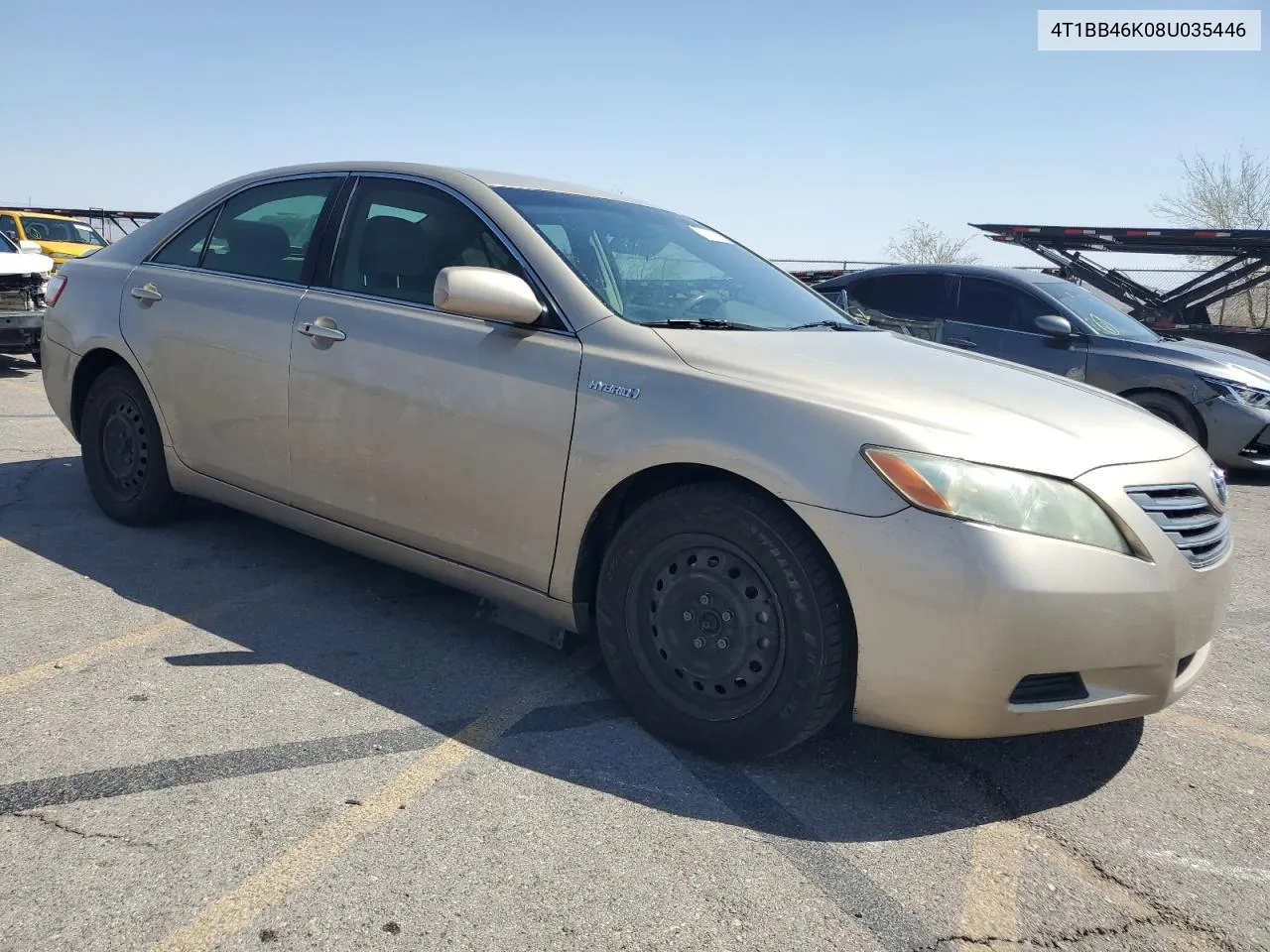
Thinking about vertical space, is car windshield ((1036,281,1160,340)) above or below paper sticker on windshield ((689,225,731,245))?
above

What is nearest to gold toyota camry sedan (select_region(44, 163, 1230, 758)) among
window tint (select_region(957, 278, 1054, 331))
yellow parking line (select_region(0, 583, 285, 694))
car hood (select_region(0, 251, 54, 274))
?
yellow parking line (select_region(0, 583, 285, 694))

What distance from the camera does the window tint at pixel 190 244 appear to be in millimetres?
4512

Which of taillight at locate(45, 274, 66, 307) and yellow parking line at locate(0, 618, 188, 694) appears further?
taillight at locate(45, 274, 66, 307)

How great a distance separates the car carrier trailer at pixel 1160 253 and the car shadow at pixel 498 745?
35.4ft

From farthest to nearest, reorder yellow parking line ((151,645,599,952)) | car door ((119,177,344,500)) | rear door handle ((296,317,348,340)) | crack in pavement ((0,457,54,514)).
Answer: crack in pavement ((0,457,54,514)), car door ((119,177,344,500)), rear door handle ((296,317,348,340)), yellow parking line ((151,645,599,952))

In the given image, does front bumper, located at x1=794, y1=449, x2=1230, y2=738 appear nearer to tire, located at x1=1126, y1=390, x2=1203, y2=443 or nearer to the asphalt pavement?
the asphalt pavement

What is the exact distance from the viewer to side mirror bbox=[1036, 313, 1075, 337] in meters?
8.24

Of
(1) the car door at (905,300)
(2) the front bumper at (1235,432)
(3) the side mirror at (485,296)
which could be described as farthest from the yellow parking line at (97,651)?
(2) the front bumper at (1235,432)

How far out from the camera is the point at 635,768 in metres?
2.85

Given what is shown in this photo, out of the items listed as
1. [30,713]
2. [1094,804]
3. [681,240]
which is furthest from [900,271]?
[30,713]

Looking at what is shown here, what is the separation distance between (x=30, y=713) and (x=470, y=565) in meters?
1.34

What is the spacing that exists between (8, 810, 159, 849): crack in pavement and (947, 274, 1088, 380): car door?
745 centimetres

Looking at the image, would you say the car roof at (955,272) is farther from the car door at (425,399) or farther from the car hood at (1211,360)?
the car door at (425,399)

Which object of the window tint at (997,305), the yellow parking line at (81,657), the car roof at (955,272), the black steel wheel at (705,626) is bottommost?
the yellow parking line at (81,657)
